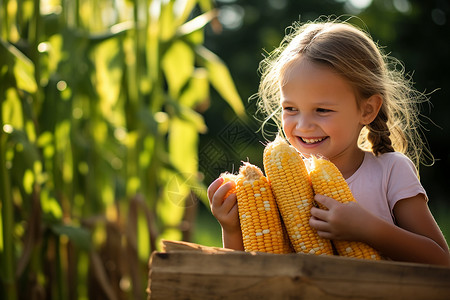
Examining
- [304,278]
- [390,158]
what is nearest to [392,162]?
[390,158]

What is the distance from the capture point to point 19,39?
237 cm

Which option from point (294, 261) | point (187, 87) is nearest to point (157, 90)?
point (187, 87)

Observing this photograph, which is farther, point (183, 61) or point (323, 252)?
point (183, 61)

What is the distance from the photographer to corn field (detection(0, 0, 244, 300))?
2.25 metres

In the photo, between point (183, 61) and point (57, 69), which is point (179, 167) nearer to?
point (183, 61)

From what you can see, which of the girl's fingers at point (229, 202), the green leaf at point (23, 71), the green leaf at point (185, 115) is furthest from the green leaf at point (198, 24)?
the girl's fingers at point (229, 202)

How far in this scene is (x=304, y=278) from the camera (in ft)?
2.99

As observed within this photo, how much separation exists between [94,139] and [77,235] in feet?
1.80

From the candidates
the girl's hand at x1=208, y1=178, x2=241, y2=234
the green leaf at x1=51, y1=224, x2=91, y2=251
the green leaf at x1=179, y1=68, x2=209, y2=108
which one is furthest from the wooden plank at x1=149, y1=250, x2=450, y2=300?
the green leaf at x1=179, y1=68, x2=209, y2=108

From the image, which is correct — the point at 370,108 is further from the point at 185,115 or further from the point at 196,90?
the point at 196,90

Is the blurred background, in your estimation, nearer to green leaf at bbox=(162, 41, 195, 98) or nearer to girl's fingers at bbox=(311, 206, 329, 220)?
green leaf at bbox=(162, 41, 195, 98)

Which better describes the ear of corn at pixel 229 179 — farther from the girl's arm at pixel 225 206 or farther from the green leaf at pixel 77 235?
the green leaf at pixel 77 235

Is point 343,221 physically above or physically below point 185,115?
above

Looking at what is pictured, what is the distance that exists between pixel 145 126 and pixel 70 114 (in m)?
0.32
